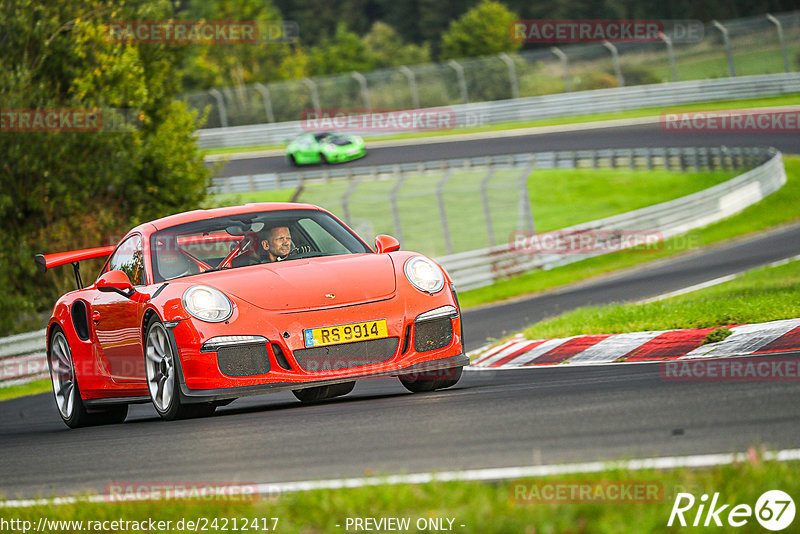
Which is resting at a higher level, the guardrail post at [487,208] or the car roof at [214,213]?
the car roof at [214,213]

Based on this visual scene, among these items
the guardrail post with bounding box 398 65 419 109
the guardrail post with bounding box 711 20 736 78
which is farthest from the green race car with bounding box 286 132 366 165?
Answer: the guardrail post with bounding box 711 20 736 78

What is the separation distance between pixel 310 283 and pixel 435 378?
119 centimetres

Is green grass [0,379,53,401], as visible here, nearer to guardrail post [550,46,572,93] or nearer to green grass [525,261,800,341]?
green grass [525,261,800,341]

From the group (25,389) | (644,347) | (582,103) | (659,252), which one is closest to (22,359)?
(25,389)

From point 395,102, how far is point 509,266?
2444cm

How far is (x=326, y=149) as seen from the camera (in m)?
40.5

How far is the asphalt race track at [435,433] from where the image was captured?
427 cm

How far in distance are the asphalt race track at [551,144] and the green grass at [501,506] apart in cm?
3129

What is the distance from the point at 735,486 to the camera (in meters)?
3.33

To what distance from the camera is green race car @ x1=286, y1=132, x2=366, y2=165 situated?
40.6 metres

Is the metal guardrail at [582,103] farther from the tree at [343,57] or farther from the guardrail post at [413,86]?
the tree at [343,57]

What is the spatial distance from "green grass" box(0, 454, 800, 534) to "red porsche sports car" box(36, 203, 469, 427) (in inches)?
103

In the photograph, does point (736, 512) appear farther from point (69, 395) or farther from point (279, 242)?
point (69, 395)

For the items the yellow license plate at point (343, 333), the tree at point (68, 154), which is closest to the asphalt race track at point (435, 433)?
the yellow license plate at point (343, 333)
